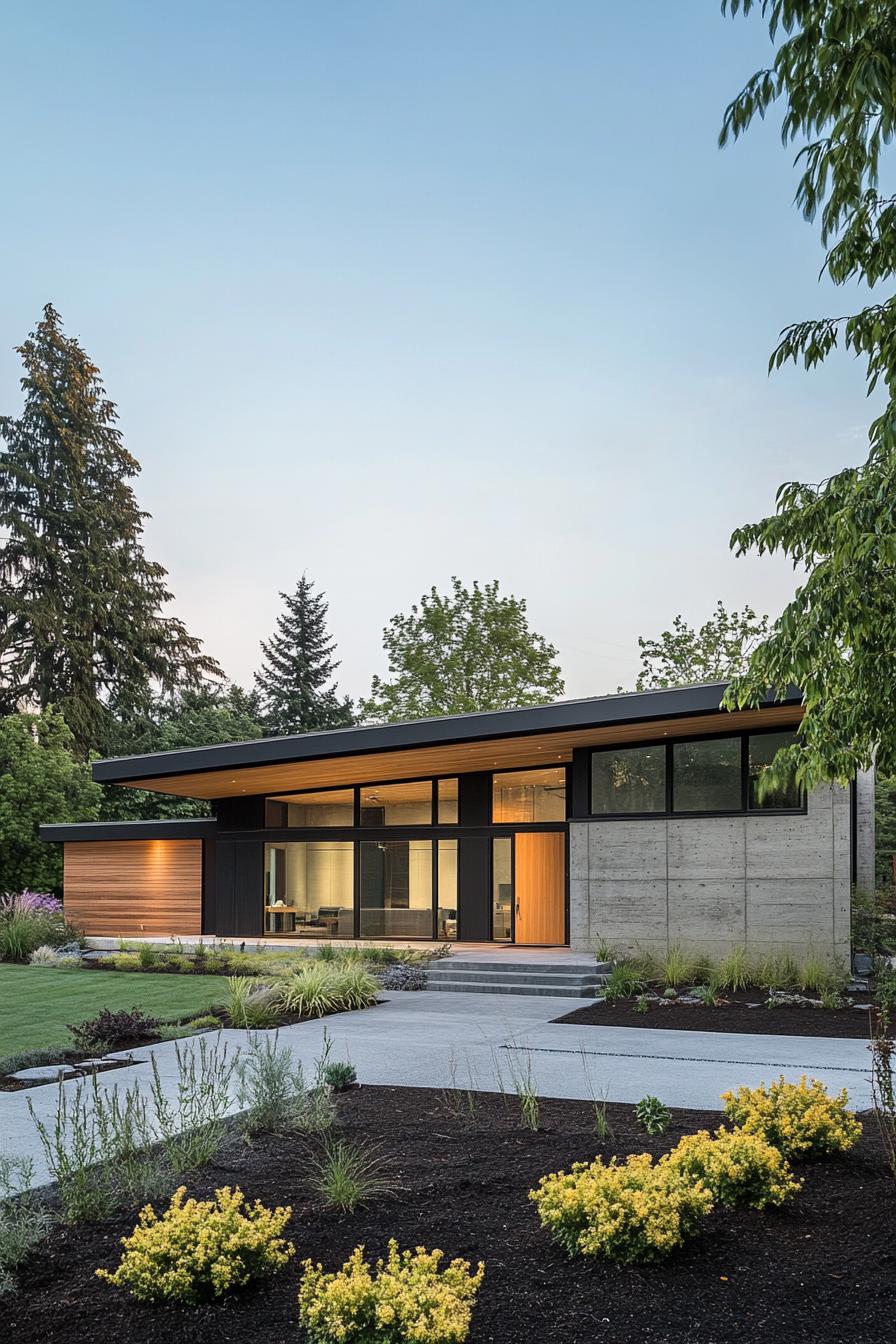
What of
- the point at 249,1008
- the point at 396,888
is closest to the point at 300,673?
the point at 396,888

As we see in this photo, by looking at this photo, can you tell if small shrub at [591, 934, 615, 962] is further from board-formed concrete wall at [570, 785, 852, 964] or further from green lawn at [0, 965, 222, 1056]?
green lawn at [0, 965, 222, 1056]

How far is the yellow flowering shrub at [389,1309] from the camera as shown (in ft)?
10.3

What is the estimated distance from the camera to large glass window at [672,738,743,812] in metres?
15.9

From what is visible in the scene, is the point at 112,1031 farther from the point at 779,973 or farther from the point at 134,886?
the point at 134,886

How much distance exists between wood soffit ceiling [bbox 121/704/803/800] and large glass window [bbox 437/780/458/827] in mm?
312

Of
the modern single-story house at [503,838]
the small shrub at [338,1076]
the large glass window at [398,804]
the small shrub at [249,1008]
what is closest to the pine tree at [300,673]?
the modern single-story house at [503,838]

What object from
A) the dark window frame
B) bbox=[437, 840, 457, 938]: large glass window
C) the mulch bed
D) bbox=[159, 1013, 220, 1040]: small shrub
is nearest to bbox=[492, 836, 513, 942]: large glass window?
bbox=[437, 840, 457, 938]: large glass window

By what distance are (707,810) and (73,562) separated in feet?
91.6

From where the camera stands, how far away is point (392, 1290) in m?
3.30

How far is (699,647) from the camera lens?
44.7 m

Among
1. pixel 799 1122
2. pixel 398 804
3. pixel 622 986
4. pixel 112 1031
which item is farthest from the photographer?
pixel 398 804

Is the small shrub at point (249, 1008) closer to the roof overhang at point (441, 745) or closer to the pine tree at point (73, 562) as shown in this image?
the roof overhang at point (441, 745)

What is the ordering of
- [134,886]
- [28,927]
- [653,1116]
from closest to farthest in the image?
[653,1116]
[28,927]
[134,886]

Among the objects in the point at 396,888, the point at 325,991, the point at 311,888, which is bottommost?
the point at 325,991
